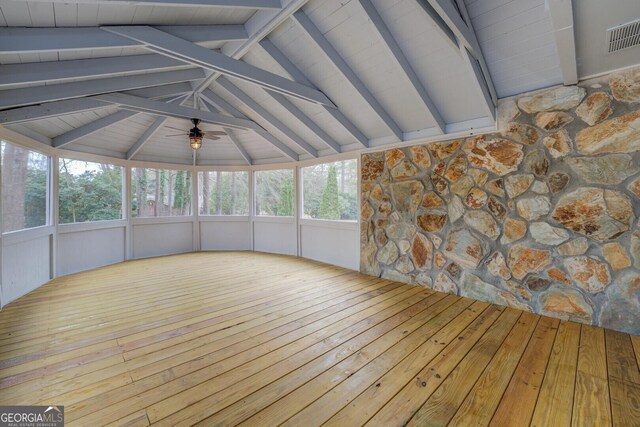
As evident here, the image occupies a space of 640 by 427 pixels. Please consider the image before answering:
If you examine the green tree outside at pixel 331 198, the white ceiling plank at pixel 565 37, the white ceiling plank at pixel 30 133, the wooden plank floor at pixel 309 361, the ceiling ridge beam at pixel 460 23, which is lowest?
the wooden plank floor at pixel 309 361

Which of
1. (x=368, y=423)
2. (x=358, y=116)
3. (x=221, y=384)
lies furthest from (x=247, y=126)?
(x=368, y=423)

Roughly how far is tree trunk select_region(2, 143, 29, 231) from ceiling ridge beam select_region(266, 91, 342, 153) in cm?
358

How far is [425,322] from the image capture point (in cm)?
282

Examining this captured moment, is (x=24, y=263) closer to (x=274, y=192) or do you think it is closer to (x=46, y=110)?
(x=46, y=110)

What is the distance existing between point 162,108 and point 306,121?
222cm

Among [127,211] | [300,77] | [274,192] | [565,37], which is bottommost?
[127,211]

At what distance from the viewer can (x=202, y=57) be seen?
2.78m

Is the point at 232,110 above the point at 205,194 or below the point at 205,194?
above

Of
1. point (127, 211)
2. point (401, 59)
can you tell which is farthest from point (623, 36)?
point (127, 211)

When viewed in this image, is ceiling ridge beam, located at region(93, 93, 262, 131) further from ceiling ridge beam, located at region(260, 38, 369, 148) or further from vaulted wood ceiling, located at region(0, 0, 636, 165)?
ceiling ridge beam, located at region(260, 38, 369, 148)

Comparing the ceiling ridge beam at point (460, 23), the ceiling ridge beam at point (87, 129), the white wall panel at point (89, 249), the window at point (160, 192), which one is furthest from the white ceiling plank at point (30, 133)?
the ceiling ridge beam at point (460, 23)

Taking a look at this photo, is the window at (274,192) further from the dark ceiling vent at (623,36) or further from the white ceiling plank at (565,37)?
the dark ceiling vent at (623,36)

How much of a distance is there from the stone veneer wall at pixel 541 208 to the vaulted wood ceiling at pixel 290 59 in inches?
15.2

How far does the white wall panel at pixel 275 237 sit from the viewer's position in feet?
20.6
